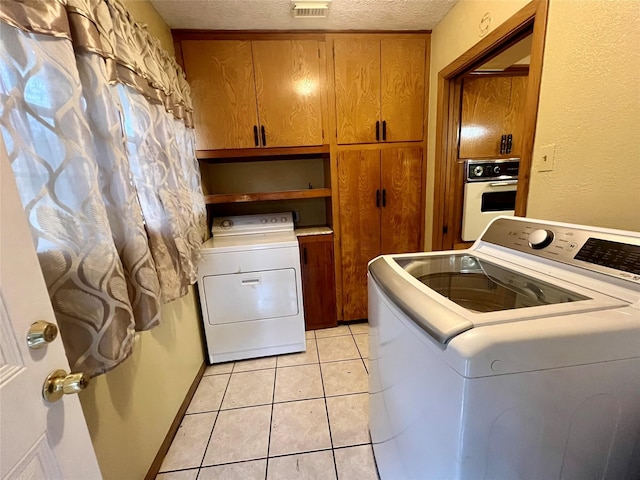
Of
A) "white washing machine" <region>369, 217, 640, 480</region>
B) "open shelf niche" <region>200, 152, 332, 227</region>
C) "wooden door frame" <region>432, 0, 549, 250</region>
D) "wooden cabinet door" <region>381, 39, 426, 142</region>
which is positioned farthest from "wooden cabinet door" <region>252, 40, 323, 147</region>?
"white washing machine" <region>369, 217, 640, 480</region>

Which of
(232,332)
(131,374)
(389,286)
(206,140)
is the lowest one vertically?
(232,332)

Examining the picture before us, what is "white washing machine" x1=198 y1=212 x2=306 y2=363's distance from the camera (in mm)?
1921

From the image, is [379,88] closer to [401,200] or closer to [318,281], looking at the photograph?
[401,200]

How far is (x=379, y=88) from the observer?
7.00 ft

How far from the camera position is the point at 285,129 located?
2.13 metres

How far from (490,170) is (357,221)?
1166 mm

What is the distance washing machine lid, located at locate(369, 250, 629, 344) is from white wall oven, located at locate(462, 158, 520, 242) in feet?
4.13

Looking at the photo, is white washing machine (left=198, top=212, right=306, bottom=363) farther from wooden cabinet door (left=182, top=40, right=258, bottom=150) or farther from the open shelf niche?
wooden cabinet door (left=182, top=40, right=258, bottom=150)

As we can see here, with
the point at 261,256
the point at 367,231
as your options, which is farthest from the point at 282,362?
the point at 367,231

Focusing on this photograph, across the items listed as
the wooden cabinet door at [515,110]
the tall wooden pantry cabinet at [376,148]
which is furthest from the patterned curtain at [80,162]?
the wooden cabinet door at [515,110]

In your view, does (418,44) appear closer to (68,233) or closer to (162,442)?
(68,233)

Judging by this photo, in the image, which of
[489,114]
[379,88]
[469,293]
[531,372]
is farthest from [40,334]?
[489,114]

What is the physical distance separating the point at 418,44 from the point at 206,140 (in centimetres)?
177

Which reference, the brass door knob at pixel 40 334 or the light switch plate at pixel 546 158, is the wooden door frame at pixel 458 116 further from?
the brass door knob at pixel 40 334
